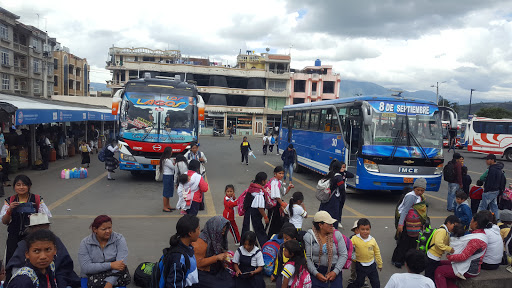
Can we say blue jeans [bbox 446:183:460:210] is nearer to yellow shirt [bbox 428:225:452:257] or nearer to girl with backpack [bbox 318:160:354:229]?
girl with backpack [bbox 318:160:354:229]

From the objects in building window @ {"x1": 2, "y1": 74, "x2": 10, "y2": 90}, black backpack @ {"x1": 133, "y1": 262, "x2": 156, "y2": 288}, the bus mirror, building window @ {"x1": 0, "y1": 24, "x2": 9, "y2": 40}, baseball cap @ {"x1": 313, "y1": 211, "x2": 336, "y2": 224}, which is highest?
building window @ {"x1": 0, "y1": 24, "x2": 9, "y2": 40}

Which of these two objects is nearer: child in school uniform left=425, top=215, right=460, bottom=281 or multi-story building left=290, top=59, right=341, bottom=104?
child in school uniform left=425, top=215, right=460, bottom=281

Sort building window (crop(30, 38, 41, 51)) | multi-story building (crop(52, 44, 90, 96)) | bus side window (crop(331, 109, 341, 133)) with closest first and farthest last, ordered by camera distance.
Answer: bus side window (crop(331, 109, 341, 133)), building window (crop(30, 38, 41, 51)), multi-story building (crop(52, 44, 90, 96))

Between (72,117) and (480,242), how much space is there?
1653 cm

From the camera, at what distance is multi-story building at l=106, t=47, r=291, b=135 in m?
52.1

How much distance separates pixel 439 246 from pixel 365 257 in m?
0.97

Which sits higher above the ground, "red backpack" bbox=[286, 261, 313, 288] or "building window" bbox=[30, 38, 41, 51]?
"building window" bbox=[30, 38, 41, 51]

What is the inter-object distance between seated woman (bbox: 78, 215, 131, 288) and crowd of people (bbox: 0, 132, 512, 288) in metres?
0.01

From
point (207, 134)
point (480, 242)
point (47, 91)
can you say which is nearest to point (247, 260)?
point (480, 242)

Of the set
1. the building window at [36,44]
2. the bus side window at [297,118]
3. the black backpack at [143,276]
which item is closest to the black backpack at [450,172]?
the bus side window at [297,118]

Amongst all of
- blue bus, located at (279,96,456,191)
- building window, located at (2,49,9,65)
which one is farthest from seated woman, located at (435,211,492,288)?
building window, located at (2,49,9,65)

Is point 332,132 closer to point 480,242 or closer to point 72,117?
point 480,242

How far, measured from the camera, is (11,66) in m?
38.2

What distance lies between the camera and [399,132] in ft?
34.1
